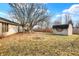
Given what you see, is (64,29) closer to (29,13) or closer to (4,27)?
(29,13)

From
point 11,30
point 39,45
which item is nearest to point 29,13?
point 11,30

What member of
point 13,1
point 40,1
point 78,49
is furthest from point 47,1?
point 78,49

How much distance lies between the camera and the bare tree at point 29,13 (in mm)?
2223

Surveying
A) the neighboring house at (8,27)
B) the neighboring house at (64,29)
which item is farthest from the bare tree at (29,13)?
the neighboring house at (64,29)

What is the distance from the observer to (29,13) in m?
2.25

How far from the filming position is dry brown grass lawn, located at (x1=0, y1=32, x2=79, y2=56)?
7.17ft

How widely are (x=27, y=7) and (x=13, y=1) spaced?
195 mm

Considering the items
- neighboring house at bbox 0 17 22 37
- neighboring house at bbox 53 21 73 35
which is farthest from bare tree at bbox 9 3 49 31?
neighboring house at bbox 53 21 73 35

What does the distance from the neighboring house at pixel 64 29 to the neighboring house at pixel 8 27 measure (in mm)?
473

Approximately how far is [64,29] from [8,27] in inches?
28.9

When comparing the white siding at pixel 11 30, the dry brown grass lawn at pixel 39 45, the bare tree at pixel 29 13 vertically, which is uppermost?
the bare tree at pixel 29 13

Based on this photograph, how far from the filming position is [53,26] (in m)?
2.25

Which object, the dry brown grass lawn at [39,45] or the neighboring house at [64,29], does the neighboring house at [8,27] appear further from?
the neighboring house at [64,29]

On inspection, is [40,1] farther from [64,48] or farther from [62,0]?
[64,48]
